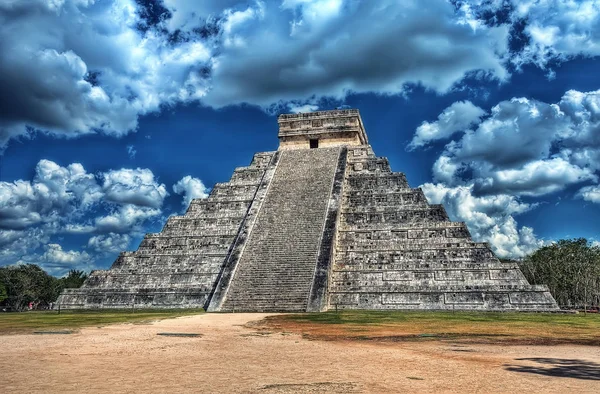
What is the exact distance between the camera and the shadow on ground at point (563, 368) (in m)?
5.54

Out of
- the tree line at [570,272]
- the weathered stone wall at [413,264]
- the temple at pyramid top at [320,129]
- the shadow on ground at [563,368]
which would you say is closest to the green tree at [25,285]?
the temple at pyramid top at [320,129]

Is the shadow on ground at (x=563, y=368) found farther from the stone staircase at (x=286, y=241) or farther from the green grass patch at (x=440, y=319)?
the stone staircase at (x=286, y=241)

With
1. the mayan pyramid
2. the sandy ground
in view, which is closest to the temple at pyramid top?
the mayan pyramid

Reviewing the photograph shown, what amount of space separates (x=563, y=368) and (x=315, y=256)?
12572 millimetres

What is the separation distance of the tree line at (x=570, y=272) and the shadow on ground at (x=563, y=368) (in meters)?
23.4

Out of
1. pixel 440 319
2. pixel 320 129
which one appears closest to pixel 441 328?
pixel 440 319

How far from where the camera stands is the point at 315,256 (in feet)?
59.9

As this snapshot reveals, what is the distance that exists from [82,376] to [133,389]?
101 centimetres

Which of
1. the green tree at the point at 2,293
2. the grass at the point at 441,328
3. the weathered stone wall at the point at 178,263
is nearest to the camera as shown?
the grass at the point at 441,328

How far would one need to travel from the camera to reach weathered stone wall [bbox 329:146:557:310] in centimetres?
1650

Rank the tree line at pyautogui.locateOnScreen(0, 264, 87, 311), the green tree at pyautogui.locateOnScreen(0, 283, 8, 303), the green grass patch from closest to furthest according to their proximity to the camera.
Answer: the green grass patch
the green tree at pyautogui.locateOnScreen(0, 283, 8, 303)
the tree line at pyautogui.locateOnScreen(0, 264, 87, 311)

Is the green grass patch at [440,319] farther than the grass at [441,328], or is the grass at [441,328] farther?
the green grass patch at [440,319]

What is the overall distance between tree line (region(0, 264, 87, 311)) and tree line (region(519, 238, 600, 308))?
37.4 m

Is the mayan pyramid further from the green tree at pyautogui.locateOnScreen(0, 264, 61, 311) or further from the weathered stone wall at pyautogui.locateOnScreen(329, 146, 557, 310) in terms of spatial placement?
the green tree at pyautogui.locateOnScreen(0, 264, 61, 311)
